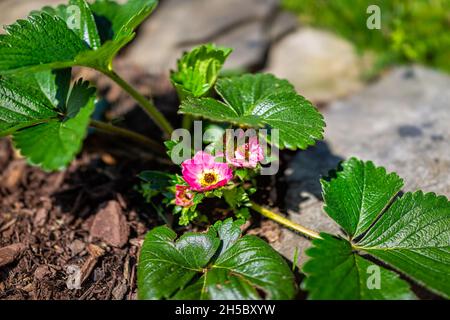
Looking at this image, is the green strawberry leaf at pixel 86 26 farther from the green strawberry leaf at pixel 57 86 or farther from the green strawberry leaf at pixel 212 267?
the green strawberry leaf at pixel 212 267

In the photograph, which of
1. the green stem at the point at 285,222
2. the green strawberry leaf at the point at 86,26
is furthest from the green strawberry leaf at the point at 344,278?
the green strawberry leaf at the point at 86,26

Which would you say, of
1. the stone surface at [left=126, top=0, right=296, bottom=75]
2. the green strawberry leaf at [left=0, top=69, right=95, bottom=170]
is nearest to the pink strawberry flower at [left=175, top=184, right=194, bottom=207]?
the green strawberry leaf at [left=0, top=69, right=95, bottom=170]

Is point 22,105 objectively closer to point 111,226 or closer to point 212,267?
point 111,226

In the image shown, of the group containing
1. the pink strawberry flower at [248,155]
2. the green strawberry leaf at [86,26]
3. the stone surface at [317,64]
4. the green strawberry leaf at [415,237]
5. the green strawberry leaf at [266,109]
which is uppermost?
the stone surface at [317,64]

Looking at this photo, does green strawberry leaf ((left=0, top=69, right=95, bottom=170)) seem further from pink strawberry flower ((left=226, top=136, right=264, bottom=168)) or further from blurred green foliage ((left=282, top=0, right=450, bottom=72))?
blurred green foliage ((left=282, top=0, right=450, bottom=72))
